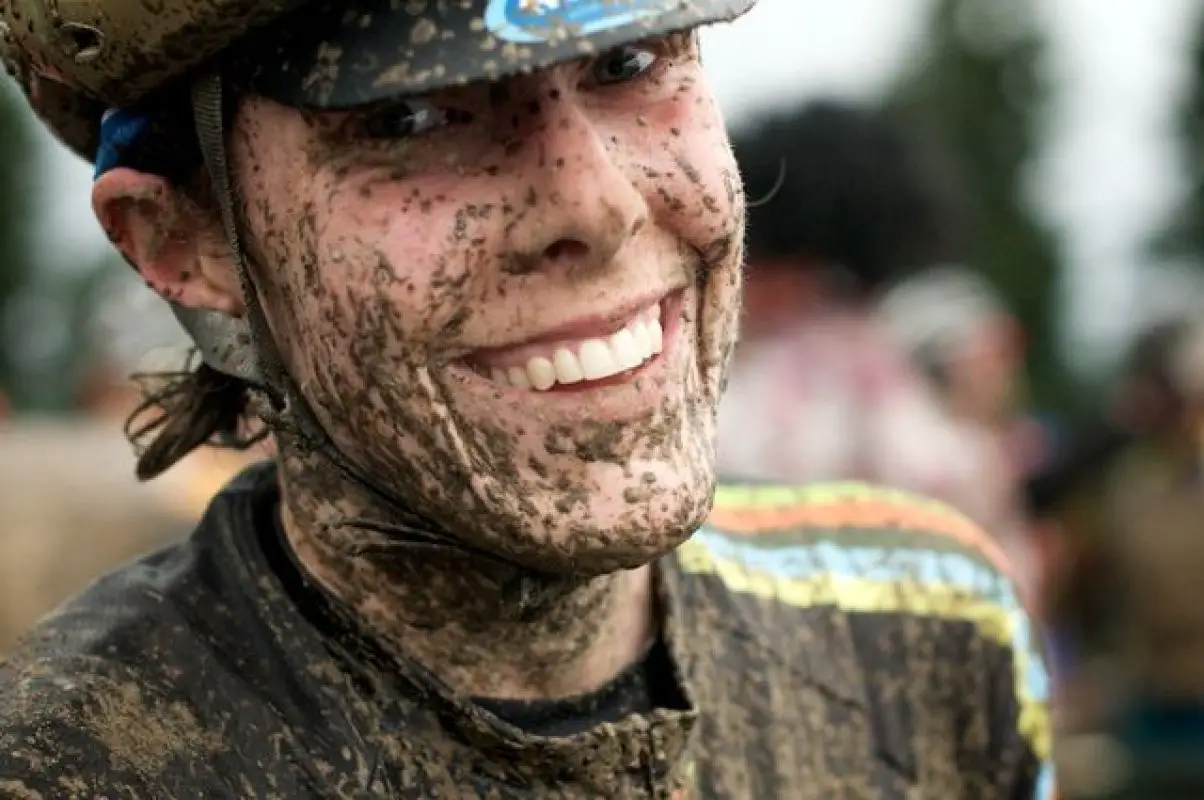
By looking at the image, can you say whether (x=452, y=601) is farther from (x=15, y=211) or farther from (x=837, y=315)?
(x=15, y=211)

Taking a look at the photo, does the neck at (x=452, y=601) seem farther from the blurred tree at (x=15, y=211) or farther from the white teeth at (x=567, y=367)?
the blurred tree at (x=15, y=211)

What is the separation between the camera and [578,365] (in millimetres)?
1955

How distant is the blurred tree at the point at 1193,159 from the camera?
30.5m

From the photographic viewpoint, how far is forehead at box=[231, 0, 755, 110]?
1.77 metres

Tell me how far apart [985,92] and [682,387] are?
35147mm

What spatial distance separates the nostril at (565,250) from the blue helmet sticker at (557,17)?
0.78 feet

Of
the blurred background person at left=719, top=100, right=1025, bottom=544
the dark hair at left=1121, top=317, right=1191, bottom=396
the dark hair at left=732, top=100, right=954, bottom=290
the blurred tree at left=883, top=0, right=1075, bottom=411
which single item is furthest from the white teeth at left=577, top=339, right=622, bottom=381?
the blurred tree at left=883, top=0, right=1075, bottom=411

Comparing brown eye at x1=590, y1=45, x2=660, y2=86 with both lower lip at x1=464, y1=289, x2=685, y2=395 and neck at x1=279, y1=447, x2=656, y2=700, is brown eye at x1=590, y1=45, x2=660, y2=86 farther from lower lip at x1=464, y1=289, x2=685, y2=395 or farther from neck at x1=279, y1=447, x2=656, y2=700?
neck at x1=279, y1=447, x2=656, y2=700

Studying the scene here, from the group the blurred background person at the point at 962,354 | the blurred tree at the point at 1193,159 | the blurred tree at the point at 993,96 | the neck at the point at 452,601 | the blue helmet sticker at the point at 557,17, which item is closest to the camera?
the blue helmet sticker at the point at 557,17

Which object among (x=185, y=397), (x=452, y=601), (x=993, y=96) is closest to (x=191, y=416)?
(x=185, y=397)

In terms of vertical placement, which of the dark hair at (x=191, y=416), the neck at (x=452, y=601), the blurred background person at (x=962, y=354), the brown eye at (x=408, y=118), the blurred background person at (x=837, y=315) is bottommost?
the blurred background person at (x=962, y=354)

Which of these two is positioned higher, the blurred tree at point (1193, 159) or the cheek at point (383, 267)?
the cheek at point (383, 267)

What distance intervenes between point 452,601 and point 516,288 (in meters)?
0.44

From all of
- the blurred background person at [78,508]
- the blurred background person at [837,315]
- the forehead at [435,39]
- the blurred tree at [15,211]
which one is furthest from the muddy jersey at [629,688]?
the blurred tree at [15,211]
